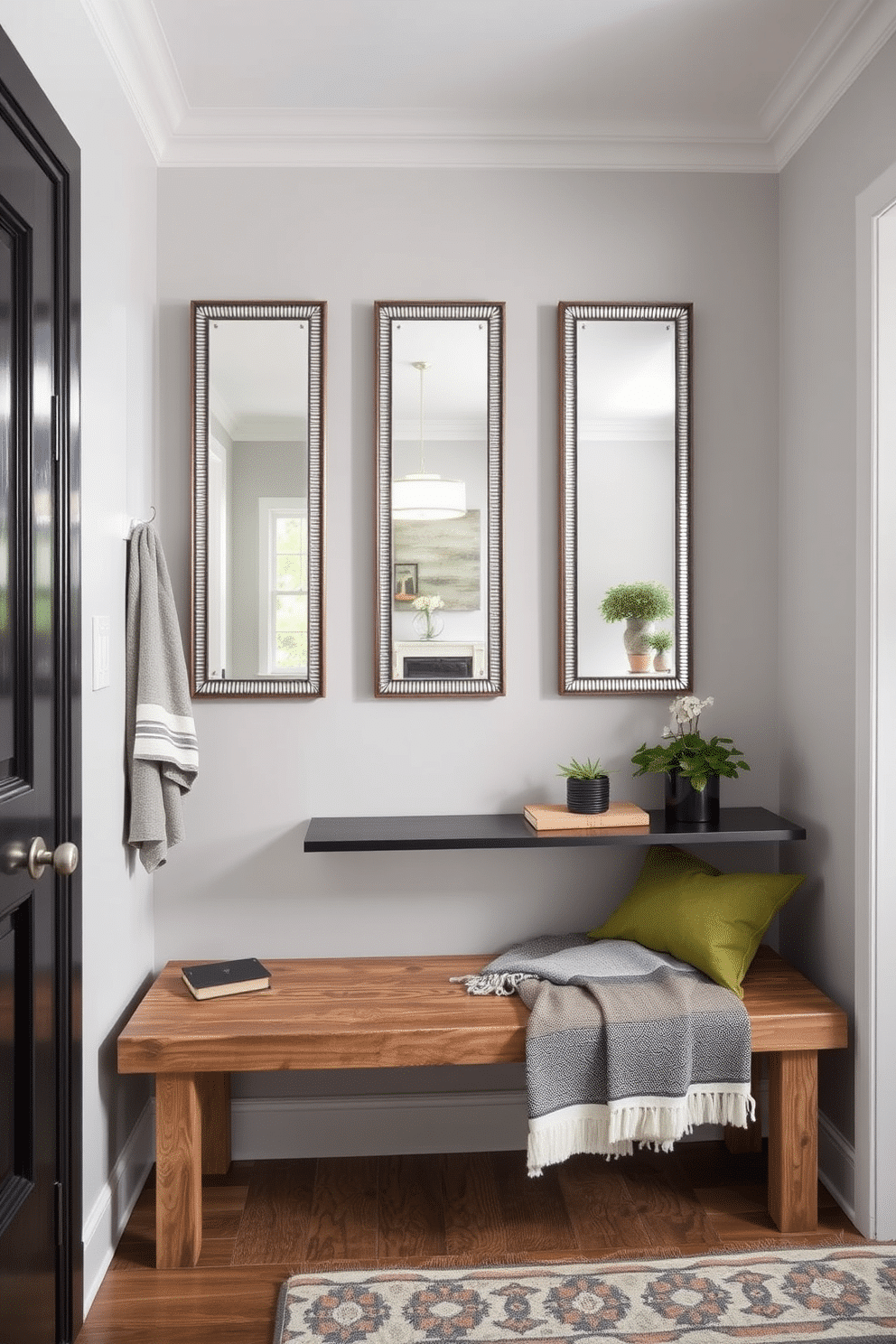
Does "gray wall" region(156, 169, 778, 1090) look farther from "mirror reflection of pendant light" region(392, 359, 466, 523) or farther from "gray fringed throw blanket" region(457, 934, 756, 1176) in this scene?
"gray fringed throw blanket" region(457, 934, 756, 1176)

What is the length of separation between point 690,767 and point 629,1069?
2.40 feet

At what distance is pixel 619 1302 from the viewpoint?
197 centimetres

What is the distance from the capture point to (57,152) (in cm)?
173

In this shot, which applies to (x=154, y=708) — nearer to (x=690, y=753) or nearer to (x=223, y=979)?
(x=223, y=979)

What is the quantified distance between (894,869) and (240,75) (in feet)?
7.65

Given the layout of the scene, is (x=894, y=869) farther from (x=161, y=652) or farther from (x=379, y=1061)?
(x=161, y=652)

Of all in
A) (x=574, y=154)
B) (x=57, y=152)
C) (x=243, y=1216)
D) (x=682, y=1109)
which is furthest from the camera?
(x=574, y=154)

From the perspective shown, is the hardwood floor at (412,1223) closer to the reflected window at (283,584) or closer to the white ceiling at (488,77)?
the reflected window at (283,584)

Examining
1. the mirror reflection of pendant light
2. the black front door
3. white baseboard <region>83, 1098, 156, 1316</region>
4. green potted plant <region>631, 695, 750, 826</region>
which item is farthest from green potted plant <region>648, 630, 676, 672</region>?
white baseboard <region>83, 1098, 156, 1316</region>

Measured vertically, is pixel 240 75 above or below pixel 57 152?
above

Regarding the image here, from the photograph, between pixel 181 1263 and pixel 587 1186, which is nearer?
pixel 181 1263

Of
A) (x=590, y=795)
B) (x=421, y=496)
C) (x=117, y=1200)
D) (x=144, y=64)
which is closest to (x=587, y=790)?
(x=590, y=795)

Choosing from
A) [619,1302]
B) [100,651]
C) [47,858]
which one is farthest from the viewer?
[100,651]

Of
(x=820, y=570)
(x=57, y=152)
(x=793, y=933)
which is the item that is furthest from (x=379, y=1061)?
Answer: (x=57, y=152)
